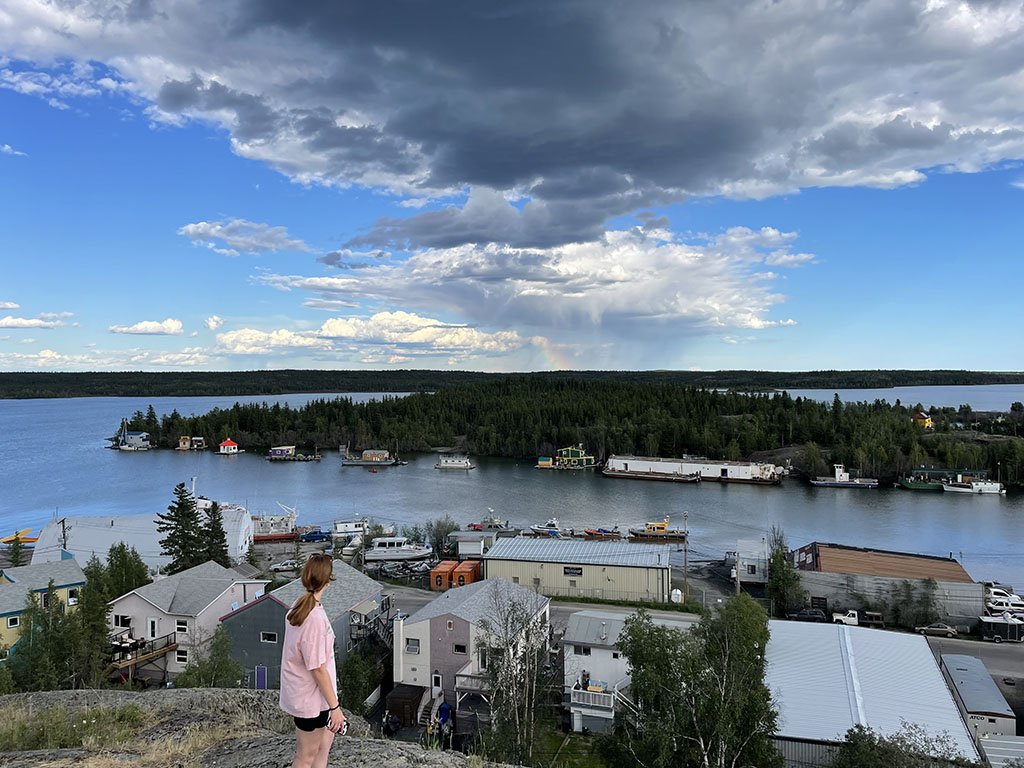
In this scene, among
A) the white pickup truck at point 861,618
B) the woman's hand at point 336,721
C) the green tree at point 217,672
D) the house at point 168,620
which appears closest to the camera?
the woman's hand at point 336,721

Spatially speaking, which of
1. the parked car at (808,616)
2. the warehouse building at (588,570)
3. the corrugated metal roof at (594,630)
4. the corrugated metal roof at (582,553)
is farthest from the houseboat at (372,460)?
the corrugated metal roof at (594,630)

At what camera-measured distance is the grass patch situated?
404 centimetres

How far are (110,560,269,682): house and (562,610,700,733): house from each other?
658 centimetres

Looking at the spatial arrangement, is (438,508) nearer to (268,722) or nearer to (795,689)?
(795,689)

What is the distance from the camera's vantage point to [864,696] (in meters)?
10.4

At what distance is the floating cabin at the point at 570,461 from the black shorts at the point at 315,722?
50466mm

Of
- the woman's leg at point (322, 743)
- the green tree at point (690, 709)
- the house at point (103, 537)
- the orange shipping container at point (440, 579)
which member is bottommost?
the orange shipping container at point (440, 579)

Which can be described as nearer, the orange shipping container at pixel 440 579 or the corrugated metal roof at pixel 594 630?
the corrugated metal roof at pixel 594 630

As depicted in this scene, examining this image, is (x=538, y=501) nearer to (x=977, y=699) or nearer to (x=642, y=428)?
(x=642, y=428)

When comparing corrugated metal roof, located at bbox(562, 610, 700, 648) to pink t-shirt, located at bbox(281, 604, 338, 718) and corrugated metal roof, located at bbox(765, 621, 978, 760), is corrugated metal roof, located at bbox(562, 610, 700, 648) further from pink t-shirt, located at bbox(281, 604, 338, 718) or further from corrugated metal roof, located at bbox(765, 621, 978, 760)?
pink t-shirt, located at bbox(281, 604, 338, 718)

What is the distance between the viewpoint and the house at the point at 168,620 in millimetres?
13266

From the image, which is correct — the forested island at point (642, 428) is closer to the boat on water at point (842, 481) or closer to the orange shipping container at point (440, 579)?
the boat on water at point (842, 481)

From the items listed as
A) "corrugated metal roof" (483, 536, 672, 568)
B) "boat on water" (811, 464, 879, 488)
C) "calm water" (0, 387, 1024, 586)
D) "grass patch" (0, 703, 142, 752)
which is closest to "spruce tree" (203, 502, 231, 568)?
"corrugated metal roof" (483, 536, 672, 568)

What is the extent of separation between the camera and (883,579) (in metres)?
17.7
